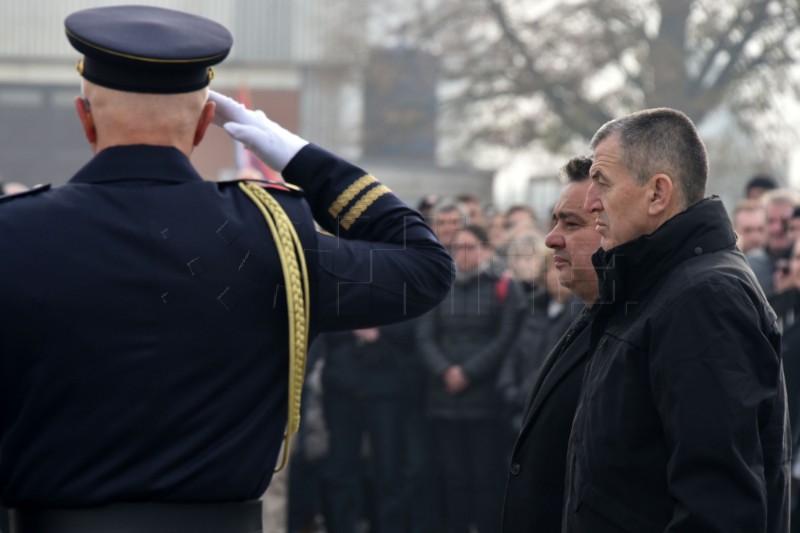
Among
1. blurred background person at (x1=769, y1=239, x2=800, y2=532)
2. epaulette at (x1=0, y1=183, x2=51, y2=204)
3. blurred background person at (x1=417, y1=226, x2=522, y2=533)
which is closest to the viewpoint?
epaulette at (x1=0, y1=183, x2=51, y2=204)

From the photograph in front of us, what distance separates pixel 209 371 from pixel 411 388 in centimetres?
574

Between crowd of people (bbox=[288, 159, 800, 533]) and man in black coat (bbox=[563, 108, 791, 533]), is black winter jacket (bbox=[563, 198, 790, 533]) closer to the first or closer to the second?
man in black coat (bbox=[563, 108, 791, 533])

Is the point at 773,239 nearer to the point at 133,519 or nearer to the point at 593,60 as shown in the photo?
the point at 133,519

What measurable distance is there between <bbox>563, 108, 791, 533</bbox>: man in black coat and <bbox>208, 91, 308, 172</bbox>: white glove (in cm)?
92

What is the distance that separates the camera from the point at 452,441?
8211 millimetres

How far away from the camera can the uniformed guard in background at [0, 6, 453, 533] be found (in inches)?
98.7

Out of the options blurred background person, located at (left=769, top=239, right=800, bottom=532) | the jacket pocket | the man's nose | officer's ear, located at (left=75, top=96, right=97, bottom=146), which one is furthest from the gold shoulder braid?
blurred background person, located at (left=769, top=239, right=800, bottom=532)

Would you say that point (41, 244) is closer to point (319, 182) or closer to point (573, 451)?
point (319, 182)

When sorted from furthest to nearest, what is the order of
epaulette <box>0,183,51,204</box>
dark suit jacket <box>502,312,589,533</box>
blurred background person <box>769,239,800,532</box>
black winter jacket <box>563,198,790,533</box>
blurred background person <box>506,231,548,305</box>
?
blurred background person <box>506,231,548,305</box> → blurred background person <box>769,239,800,532</box> → dark suit jacket <box>502,312,589,533</box> → black winter jacket <box>563,198,790,533</box> → epaulette <box>0,183,51,204</box>

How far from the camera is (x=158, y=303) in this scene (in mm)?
2541

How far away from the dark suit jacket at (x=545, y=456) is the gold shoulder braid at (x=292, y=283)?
3.76 ft

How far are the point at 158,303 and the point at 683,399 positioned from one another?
3.79ft

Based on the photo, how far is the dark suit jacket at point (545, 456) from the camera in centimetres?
365

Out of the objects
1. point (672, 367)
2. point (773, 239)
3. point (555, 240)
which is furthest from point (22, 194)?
point (773, 239)
